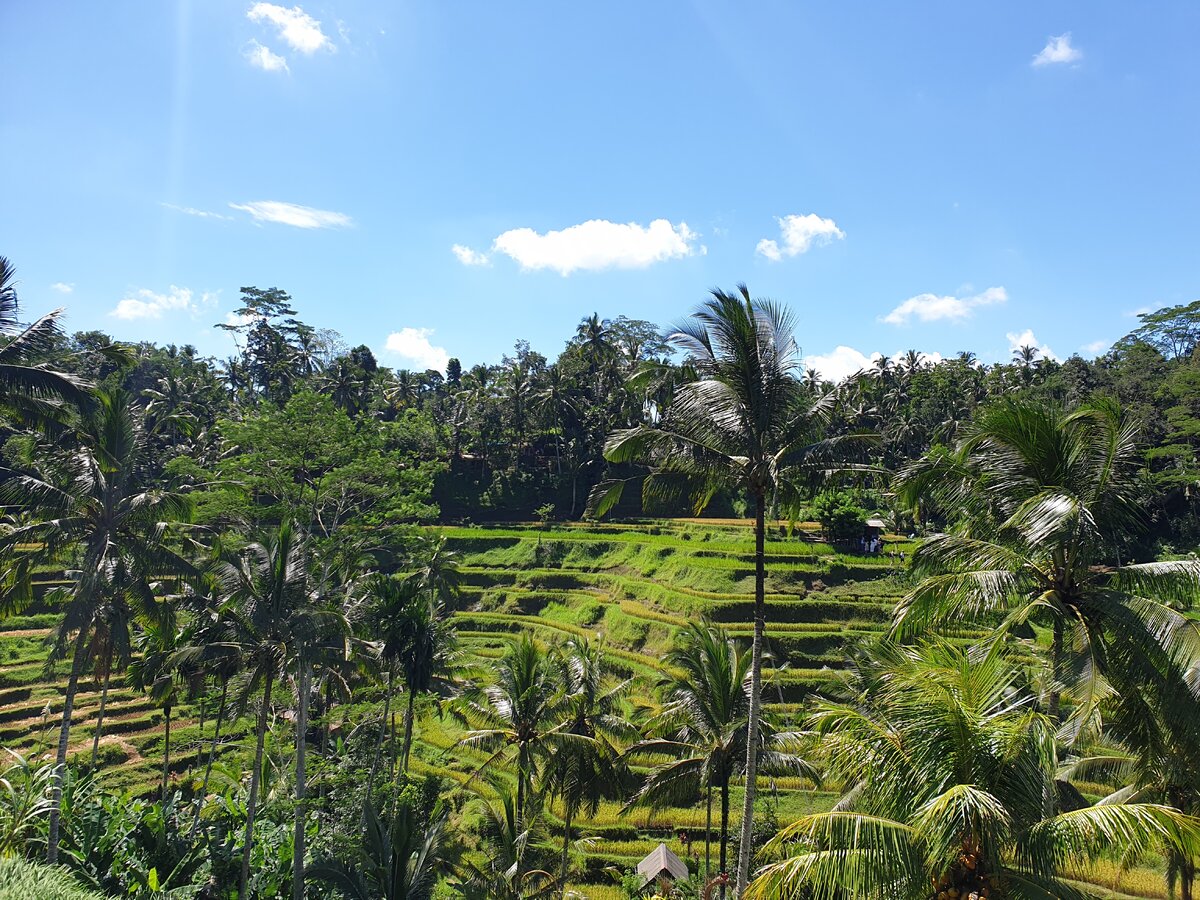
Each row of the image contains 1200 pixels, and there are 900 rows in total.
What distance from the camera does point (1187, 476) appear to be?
45250mm

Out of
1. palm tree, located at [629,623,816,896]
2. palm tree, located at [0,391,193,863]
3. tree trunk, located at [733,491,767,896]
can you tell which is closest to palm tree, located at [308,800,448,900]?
palm tree, located at [629,623,816,896]

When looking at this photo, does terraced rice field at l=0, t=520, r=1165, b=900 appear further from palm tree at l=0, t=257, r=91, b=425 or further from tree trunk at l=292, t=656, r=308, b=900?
palm tree at l=0, t=257, r=91, b=425

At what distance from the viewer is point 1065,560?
9.86 m

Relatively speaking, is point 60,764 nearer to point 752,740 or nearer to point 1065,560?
point 752,740

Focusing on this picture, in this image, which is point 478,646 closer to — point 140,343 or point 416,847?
point 416,847

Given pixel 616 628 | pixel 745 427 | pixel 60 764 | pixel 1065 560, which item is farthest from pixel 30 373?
pixel 616 628

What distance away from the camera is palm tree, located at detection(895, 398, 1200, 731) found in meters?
9.00

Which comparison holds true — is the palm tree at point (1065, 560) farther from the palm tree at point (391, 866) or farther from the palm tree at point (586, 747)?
the palm tree at point (586, 747)

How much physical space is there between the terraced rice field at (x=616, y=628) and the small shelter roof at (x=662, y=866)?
1786 mm

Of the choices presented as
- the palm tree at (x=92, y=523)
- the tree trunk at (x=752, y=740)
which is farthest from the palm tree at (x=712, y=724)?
the palm tree at (x=92, y=523)

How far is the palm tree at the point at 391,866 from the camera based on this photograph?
14719mm

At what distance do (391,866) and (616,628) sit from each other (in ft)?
85.2

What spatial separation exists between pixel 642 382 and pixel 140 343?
341 ft

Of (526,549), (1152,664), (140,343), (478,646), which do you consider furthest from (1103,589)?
(140,343)
